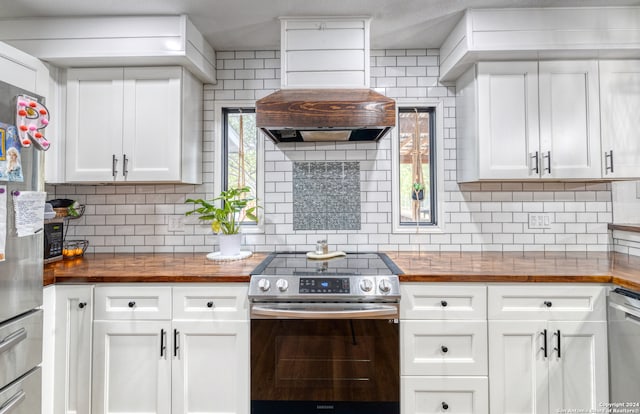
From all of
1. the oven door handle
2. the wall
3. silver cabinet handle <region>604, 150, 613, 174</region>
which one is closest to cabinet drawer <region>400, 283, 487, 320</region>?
the oven door handle

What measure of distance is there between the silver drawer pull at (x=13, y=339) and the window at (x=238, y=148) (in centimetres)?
138

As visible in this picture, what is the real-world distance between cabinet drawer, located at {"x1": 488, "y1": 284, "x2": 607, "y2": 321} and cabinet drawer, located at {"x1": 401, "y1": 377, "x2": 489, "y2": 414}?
361 mm

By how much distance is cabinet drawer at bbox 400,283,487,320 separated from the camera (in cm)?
174

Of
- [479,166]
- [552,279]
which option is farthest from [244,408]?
[479,166]

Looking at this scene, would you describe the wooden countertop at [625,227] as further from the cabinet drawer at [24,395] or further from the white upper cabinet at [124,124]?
the cabinet drawer at [24,395]

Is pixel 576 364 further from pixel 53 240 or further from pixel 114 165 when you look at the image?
pixel 53 240

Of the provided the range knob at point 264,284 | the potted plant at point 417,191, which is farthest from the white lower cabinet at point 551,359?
the range knob at point 264,284

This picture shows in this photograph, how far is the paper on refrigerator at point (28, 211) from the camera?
57.3 inches

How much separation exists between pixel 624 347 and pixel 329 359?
136 cm

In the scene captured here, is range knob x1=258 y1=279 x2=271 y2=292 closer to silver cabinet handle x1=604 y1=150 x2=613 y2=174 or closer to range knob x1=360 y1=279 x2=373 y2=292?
range knob x1=360 y1=279 x2=373 y2=292

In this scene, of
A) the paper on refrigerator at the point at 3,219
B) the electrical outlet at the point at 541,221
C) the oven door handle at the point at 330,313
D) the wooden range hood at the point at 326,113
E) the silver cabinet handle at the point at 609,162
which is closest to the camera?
the paper on refrigerator at the point at 3,219

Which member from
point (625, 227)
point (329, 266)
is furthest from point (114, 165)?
point (625, 227)

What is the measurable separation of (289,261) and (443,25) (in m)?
1.77

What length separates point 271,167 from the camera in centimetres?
250
